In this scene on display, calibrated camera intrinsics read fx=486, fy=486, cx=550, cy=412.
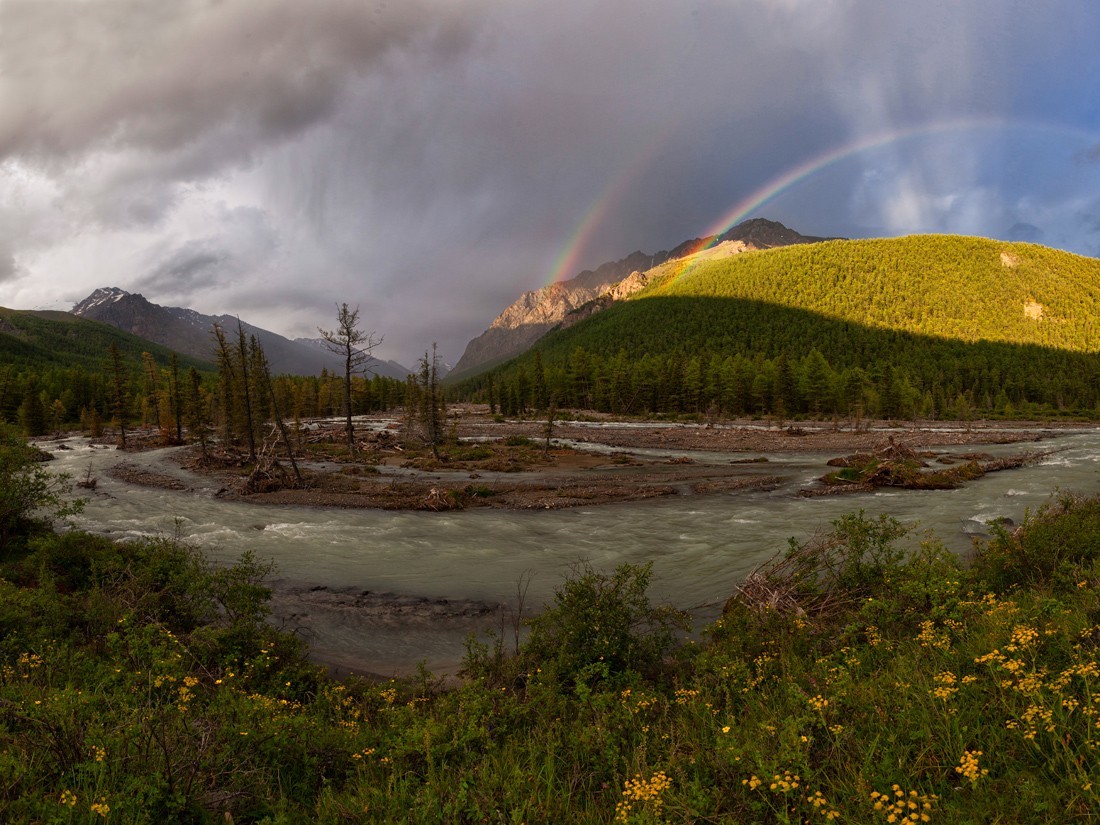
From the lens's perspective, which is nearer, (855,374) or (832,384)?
(832,384)

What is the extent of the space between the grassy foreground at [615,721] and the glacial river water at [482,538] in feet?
11.5

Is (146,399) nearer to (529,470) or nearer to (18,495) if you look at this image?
(529,470)

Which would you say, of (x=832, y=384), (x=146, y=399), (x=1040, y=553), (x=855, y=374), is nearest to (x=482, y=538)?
(x=1040, y=553)

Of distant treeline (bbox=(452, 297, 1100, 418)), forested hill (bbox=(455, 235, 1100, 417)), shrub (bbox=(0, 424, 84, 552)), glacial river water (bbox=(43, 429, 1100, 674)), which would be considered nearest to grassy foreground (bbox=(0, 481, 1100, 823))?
glacial river water (bbox=(43, 429, 1100, 674))

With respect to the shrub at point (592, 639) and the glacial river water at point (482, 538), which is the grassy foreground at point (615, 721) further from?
the glacial river water at point (482, 538)

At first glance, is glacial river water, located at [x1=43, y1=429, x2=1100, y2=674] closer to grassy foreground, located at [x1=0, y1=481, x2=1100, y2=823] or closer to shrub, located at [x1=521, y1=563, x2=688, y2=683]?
shrub, located at [x1=521, y1=563, x2=688, y2=683]

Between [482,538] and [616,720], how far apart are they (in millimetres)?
14636

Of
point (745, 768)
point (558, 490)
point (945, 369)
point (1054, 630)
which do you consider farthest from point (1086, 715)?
point (945, 369)

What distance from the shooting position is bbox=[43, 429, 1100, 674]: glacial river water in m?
12.5

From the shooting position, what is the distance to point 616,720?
5852mm

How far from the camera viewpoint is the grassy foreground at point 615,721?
151 inches

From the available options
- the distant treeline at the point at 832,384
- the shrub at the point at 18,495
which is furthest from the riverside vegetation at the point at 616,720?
the distant treeline at the point at 832,384

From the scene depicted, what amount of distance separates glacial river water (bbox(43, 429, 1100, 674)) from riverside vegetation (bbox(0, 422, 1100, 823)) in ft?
10.5

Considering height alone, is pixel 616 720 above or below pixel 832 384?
below
